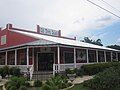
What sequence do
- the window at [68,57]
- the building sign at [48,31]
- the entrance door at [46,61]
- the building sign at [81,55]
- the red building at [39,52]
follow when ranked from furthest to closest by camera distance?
the building sign at [48,31] < the building sign at [81,55] < the window at [68,57] < the entrance door at [46,61] < the red building at [39,52]

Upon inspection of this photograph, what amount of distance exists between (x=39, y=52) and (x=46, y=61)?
1423 millimetres

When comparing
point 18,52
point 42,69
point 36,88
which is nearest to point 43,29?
point 18,52

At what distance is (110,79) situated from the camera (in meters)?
13.0

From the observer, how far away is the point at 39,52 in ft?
79.6

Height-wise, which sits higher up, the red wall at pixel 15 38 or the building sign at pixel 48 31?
the building sign at pixel 48 31

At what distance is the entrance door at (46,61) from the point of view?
24469 mm

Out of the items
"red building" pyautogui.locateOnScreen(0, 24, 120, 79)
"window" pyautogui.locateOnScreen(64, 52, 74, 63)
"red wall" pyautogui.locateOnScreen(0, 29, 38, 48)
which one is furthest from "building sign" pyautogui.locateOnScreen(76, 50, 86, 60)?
"red wall" pyautogui.locateOnScreen(0, 29, 38, 48)

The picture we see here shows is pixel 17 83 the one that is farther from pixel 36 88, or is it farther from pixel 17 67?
pixel 17 67

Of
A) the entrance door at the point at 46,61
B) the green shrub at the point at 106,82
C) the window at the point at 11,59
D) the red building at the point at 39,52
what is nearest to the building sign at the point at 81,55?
the red building at the point at 39,52

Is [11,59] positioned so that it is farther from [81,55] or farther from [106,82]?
[106,82]

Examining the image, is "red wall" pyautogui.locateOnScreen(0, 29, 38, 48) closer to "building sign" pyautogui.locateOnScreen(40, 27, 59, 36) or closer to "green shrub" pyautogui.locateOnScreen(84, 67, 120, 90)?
"building sign" pyautogui.locateOnScreen(40, 27, 59, 36)

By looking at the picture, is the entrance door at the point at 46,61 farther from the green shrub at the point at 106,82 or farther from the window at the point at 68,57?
the green shrub at the point at 106,82

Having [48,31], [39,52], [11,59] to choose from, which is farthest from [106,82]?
[48,31]

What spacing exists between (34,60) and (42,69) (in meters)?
1.50
